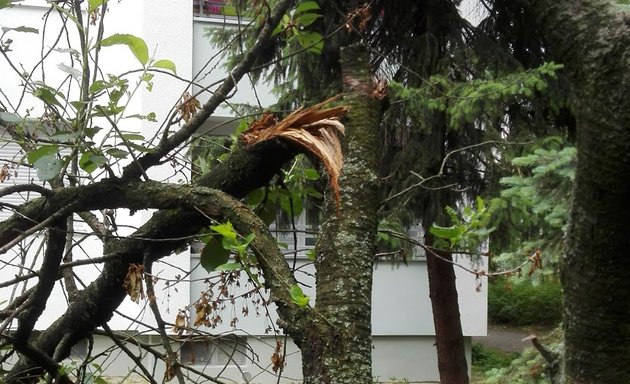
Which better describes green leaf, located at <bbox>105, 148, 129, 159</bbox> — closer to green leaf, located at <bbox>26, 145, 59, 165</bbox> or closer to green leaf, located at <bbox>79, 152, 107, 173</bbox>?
green leaf, located at <bbox>79, 152, 107, 173</bbox>

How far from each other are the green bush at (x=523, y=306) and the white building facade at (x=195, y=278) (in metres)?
9.33

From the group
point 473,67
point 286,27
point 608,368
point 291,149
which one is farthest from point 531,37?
point 608,368

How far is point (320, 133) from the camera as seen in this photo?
1712mm

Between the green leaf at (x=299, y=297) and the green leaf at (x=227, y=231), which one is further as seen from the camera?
the green leaf at (x=227, y=231)

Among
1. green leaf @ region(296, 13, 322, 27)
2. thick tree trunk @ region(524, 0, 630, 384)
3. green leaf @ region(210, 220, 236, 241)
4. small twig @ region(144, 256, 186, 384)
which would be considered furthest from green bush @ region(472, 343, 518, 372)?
thick tree trunk @ region(524, 0, 630, 384)

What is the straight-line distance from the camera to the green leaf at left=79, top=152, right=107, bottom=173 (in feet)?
6.45

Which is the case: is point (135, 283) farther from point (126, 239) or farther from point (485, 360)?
point (485, 360)

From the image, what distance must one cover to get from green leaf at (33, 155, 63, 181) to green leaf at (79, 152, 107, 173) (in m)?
A: 0.07

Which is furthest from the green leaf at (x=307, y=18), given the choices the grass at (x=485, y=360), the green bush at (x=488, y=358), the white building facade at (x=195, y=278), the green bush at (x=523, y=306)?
the green bush at (x=523, y=306)

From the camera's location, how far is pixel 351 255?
153 cm

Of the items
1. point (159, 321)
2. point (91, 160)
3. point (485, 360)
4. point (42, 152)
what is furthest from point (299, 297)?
point (485, 360)

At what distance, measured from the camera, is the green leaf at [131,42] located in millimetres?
2035

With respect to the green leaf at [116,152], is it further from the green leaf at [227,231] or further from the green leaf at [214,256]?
the green leaf at [227,231]

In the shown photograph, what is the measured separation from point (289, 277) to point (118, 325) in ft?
27.6
